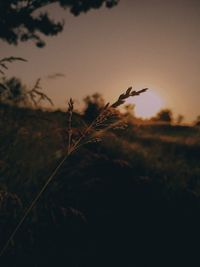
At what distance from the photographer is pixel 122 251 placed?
2.60m

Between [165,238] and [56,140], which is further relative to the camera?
[56,140]

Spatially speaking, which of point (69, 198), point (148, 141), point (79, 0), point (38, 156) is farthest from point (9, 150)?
point (79, 0)

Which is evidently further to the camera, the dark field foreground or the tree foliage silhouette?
the tree foliage silhouette

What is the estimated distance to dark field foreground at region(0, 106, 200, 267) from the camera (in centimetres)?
227

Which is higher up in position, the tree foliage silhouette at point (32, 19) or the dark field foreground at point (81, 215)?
the tree foliage silhouette at point (32, 19)

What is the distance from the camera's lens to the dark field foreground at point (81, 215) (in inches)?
89.2

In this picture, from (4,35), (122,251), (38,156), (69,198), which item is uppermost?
(4,35)

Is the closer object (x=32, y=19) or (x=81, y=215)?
(x=81, y=215)

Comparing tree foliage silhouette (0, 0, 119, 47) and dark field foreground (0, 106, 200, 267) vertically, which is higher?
tree foliage silhouette (0, 0, 119, 47)

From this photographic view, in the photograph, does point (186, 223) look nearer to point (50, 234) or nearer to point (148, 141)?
point (50, 234)

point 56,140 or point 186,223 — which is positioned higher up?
point 56,140

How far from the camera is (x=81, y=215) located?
1652 millimetres

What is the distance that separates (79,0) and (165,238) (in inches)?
406

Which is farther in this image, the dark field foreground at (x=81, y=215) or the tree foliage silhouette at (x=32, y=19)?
the tree foliage silhouette at (x=32, y=19)
